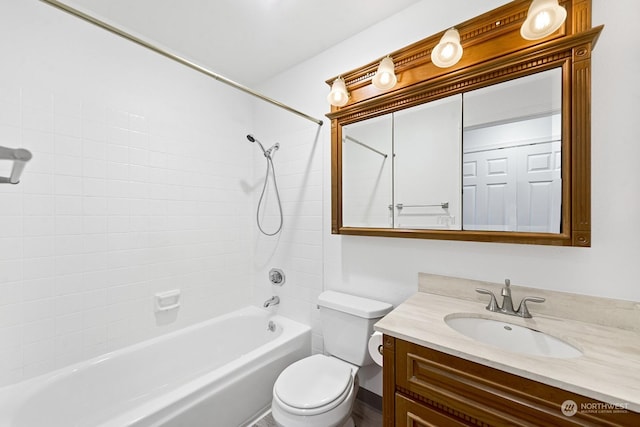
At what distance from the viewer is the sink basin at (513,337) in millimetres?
975

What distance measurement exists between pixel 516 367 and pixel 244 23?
2211 millimetres

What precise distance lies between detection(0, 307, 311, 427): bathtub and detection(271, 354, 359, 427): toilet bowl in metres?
0.30

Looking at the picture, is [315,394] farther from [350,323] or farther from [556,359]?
[556,359]

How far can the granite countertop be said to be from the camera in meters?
0.69

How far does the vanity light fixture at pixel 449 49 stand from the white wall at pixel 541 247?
0.29 m

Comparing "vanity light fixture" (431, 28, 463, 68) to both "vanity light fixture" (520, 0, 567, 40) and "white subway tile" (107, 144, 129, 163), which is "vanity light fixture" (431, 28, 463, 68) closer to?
"vanity light fixture" (520, 0, 567, 40)

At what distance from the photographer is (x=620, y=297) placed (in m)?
1.01

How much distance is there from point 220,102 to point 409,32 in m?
1.56

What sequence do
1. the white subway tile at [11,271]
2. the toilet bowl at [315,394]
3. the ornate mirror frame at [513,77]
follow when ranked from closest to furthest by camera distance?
the ornate mirror frame at [513,77] < the toilet bowl at [315,394] < the white subway tile at [11,271]

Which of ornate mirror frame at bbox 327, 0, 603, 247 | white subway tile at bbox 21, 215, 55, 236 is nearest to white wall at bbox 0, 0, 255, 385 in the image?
white subway tile at bbox 21, 215, 55, 236

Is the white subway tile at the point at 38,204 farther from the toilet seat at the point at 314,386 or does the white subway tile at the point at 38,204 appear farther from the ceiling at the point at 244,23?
the toilet seat at the point at 314,386

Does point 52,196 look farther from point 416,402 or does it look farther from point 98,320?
point 416,402

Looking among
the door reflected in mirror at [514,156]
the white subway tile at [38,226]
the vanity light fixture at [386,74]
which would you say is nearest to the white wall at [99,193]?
the white subway tile at [38,226]

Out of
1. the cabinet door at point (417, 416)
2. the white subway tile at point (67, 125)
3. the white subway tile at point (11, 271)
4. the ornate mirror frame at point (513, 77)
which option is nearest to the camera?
the cabinet door at point (417, 416)
